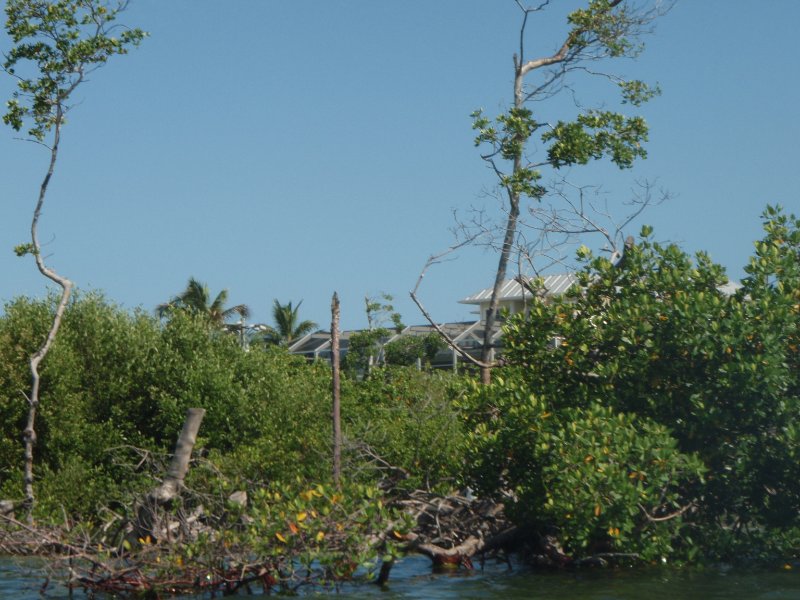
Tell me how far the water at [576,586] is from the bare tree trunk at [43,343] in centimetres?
704

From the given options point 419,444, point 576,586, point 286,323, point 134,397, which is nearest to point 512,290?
point 286,323

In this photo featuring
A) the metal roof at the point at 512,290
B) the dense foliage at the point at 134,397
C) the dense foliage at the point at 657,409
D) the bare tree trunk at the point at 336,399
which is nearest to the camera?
the dense foliage at the point at 657,409

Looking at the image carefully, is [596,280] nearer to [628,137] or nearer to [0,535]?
[0,535]

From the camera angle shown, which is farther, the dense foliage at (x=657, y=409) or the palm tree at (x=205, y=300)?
the palm tree at (x=205, y=300)

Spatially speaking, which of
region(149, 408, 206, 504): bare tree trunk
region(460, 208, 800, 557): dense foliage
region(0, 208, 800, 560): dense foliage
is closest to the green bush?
region(0, 208, 800, 560): dense foliage

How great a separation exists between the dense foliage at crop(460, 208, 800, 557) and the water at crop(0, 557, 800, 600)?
549 millimetres

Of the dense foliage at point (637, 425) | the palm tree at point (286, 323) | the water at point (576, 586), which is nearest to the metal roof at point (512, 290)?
the palm tree at point (286, 323)

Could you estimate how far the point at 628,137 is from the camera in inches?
1161

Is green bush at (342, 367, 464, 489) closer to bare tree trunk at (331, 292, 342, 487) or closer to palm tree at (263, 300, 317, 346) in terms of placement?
bare tree trunk at (331, 292, 342, 487)

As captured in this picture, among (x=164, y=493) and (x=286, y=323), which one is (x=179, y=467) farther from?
(x=286, y=323)

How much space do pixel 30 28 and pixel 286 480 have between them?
13218mm

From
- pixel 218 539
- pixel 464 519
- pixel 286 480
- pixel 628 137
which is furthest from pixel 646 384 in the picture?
pixel 628 137

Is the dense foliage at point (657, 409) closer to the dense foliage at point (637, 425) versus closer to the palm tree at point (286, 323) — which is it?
the dense foliage at point (637, 425)

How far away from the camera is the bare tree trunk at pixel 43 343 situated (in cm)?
2553
